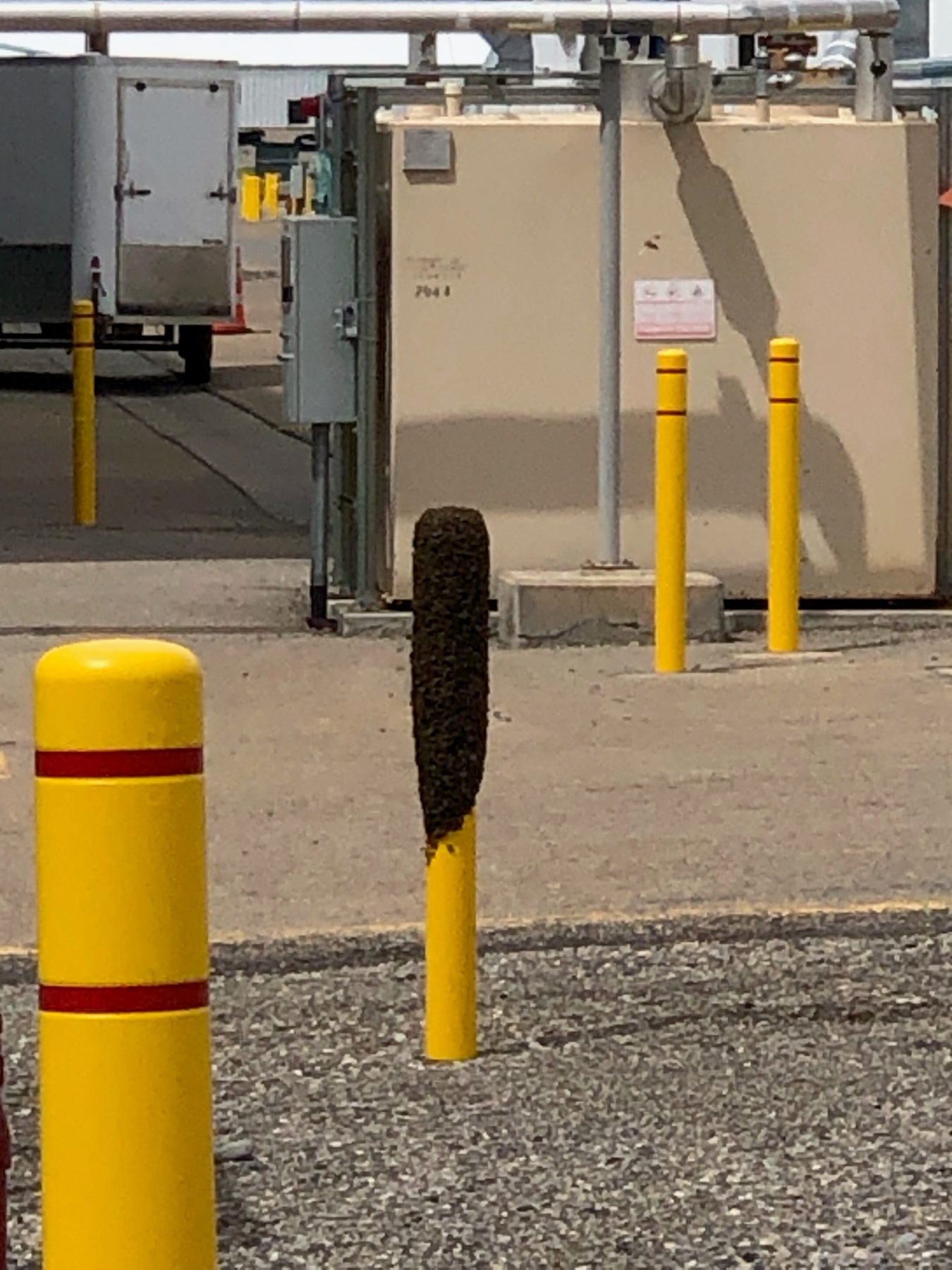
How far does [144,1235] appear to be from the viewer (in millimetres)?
3666

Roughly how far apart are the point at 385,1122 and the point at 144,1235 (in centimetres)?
195

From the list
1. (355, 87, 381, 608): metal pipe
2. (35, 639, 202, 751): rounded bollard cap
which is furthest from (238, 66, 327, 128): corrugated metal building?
(35, 639, 202, 751): rounded bollard cap

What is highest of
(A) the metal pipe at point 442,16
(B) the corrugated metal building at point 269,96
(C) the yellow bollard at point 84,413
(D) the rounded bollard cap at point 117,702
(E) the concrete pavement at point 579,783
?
(B) the corrugated metal building at point 269,96

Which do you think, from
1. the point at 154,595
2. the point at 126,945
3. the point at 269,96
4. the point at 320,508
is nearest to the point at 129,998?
the point at 126,945

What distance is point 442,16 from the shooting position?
12250 millimetres

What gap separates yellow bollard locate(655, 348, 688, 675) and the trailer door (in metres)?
16.2

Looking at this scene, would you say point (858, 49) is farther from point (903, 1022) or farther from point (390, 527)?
point (903, 1022)

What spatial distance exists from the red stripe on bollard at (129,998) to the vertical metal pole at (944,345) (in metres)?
9.26

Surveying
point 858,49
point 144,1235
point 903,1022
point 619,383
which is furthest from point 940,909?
point 858,49

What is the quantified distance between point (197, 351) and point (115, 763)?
25.5m

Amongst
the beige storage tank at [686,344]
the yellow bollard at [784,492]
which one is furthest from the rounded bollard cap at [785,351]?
the beige storage tank at [686,344]

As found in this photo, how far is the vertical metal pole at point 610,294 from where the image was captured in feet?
38.5

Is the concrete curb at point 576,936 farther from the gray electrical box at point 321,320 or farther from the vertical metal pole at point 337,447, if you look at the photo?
the vertical metal pole at point 337,447

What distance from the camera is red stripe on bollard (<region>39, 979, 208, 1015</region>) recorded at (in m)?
3.59
